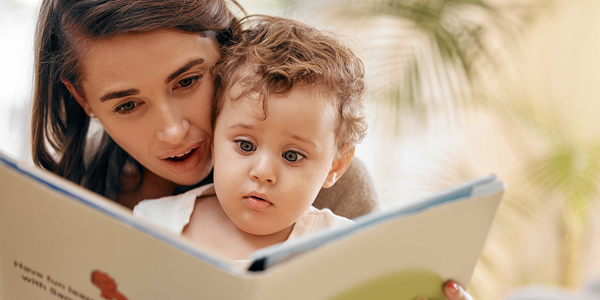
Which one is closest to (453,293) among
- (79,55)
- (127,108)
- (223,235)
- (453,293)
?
(453,293)

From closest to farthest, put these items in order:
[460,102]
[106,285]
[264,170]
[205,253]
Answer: [205,253], [106,285], [264,170], [460,102]

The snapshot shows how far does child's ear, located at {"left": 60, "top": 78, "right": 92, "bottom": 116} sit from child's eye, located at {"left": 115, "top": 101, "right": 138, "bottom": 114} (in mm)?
112

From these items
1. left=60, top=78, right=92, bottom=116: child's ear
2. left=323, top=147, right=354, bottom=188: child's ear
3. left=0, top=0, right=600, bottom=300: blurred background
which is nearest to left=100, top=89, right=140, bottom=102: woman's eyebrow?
left=60, top=78, right=92, bottom=116: child's ear

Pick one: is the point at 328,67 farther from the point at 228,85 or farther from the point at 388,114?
the point at 388,114

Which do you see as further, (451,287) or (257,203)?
(257,203)

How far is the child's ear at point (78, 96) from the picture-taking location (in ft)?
3.48

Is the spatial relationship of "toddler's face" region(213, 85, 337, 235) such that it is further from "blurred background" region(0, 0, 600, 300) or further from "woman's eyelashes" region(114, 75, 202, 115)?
"blurred background" region(0, 0, 600, 300)

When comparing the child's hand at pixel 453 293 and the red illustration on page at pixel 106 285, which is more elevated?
the red illustration on page at pixel 106 285

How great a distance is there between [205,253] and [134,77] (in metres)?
0.54

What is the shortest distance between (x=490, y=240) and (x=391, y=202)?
0.56m

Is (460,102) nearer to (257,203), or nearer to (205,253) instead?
(257,203)

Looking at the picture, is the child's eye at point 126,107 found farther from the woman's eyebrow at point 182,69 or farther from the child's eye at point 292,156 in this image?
the child's eye at point 292,156

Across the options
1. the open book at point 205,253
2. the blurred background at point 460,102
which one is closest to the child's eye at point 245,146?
the open book at point 205,253

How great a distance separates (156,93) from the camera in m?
0.98
